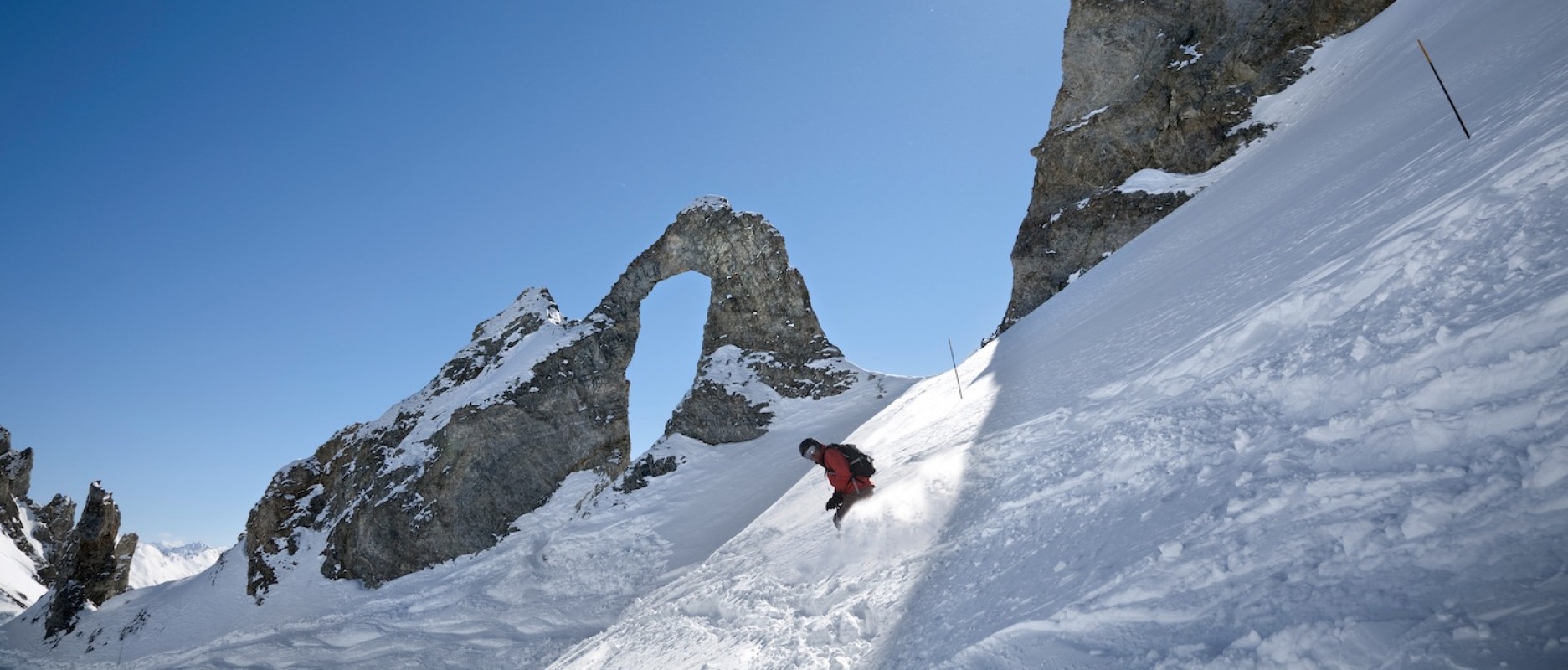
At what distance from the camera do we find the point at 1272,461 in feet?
14.7

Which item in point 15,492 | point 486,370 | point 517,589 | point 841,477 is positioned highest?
point 15,492

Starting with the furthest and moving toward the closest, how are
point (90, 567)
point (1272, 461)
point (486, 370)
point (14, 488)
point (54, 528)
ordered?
point (54, 528) → point (14, 488) → point (90, 567) → point (486, 370) → point (1272, 461)

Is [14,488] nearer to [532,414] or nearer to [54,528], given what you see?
[54,528]

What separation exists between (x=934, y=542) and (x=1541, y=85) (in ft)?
28.7

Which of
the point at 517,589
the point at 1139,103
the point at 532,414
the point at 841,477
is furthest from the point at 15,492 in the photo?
the point at 1139,103

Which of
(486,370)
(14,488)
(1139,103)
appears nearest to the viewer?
(1139,103)

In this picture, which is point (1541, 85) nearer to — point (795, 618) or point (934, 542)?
point (934, 542)

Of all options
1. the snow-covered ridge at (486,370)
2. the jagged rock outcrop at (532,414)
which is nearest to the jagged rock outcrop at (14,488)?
the jagged rock outcrop at (532,414)

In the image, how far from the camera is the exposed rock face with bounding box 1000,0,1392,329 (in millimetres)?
26156

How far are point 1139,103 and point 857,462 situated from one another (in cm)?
2740

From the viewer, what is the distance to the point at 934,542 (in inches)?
271

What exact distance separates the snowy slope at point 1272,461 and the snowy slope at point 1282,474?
2cm

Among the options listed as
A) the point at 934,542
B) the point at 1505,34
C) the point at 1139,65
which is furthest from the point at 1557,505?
→ the point at 1139,65

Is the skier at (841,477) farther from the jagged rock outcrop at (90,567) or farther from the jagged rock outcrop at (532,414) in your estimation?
the jagged rock outcrop at (90,567)
